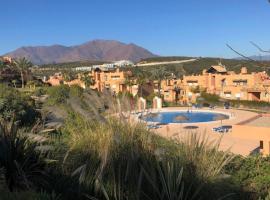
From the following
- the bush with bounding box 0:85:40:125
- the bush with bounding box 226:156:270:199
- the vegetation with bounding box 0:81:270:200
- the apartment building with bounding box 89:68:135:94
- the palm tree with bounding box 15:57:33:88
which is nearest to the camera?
the vegetation with bounding box 0:81:270:200

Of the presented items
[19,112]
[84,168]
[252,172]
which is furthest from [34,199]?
[19,112]

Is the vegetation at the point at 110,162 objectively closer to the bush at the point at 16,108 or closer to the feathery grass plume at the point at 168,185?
the feathery grass plume at the point at 168,185

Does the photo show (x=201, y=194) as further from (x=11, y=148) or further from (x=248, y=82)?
(x=248, y=82)

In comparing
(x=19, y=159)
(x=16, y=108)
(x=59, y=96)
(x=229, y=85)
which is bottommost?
(x=229, y=85)

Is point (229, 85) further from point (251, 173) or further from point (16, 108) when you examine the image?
point (251, 173)

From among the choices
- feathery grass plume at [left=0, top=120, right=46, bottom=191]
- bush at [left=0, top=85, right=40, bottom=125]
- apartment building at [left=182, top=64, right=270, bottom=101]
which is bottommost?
apartment building at [left=182, top=64, right=270, bottom=101]

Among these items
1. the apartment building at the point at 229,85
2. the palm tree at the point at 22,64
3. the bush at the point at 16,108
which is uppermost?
the palm tree at the point at 22,64

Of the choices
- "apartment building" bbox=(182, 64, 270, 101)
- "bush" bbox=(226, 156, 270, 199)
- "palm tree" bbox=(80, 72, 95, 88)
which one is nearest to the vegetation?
"bush" bbox=(226, 156, 270, 199)

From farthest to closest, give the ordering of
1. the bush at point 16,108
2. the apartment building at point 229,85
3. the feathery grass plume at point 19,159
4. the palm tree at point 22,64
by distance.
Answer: the palm tree at point 22,64 → the apartment building at point 229,85 → the bush at point 16,108 → the feathery grass plume at point 19,159


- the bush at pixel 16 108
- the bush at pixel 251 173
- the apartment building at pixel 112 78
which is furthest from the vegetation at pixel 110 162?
the apartment building at pixel 112 78

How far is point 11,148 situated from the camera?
5410 millimetres

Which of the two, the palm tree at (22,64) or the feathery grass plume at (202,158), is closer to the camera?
the feathery grass plume at (202,158)

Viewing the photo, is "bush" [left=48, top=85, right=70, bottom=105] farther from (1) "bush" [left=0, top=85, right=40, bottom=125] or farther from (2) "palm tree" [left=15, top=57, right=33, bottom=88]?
(2) "palm tree" [left=15, top=57, right=33, bottom=88]

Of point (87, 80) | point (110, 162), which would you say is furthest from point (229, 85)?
point (110, 162)
